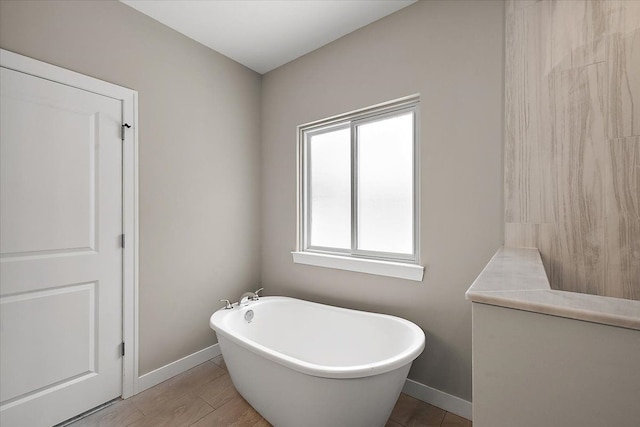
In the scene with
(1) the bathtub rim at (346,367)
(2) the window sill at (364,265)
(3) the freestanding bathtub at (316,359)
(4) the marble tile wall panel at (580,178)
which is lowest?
(3) the freestanding bathtub at (316,359)

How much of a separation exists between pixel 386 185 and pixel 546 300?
1.62 meters

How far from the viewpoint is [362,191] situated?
2311mm

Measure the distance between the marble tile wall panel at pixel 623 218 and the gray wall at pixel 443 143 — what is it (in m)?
0.44

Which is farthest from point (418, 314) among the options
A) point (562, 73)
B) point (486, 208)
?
point (562, 73)

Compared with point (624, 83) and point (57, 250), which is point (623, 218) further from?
point (57, 250)

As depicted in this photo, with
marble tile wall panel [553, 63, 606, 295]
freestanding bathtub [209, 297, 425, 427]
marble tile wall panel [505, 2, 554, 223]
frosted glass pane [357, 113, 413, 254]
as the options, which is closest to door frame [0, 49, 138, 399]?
freestanding bathtub [209, 297, 425, 427]

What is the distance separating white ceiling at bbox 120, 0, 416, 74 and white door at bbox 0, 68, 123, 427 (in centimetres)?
77

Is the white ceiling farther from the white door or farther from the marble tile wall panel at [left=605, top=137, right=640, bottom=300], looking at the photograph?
the marble tile wall panel at [left=605, top=137, right=640, bottom=300]

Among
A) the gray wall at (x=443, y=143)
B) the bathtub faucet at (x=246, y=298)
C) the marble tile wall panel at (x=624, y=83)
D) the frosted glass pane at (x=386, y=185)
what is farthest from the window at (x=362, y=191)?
the marble tile wall panel at (x=624, y=83)

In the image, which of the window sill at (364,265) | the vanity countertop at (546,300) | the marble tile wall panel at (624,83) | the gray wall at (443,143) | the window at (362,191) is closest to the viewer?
the vanity countertop at (546,300)

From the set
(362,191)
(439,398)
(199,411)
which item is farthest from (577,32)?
(199,411)

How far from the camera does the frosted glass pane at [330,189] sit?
242 centimetres

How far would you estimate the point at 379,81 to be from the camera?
2061 millimetres

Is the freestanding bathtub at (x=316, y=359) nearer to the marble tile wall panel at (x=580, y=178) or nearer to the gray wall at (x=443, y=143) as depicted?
the gray wall at (x=443, y=143)
